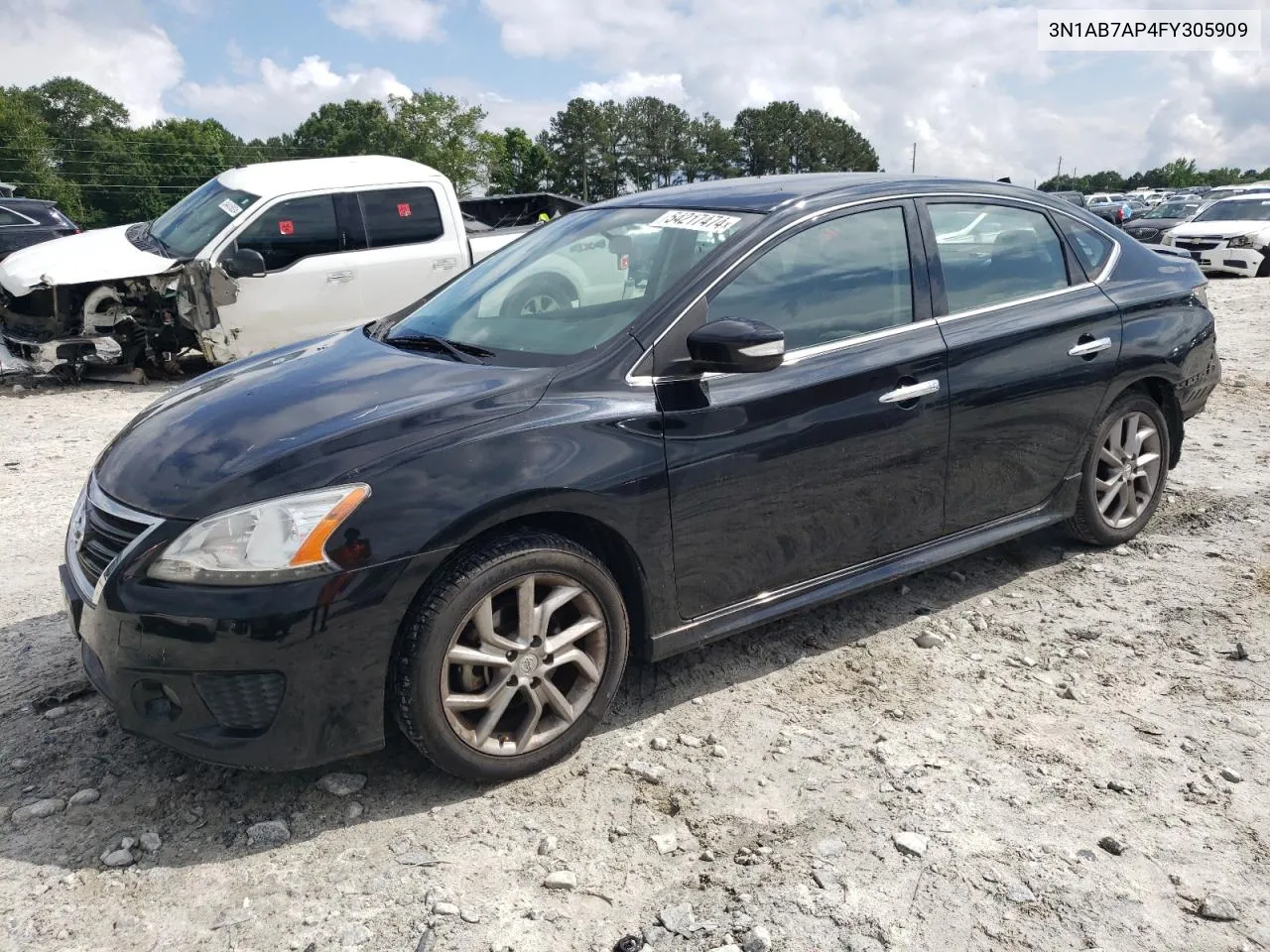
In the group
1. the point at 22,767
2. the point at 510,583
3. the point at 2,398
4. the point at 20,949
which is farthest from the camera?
the point at 2,398

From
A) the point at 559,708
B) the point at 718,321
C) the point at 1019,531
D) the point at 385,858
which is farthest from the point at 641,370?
the point at 1019,531

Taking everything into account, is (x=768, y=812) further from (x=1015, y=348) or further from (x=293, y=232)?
(x=293, y=232)

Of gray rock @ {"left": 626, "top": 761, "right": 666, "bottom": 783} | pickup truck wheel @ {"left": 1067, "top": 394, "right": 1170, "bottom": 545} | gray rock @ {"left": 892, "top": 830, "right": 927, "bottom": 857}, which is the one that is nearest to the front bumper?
gray rock @ {"left": 626, "top": 761, "right": 666, "bottom": 783}

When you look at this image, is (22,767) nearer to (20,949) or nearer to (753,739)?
(20,949)

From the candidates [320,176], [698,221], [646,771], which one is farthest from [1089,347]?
[320,176]

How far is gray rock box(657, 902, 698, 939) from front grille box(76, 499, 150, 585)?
1665 millimetres

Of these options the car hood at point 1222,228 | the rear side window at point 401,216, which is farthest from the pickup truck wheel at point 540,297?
the car hood at point 1222,228

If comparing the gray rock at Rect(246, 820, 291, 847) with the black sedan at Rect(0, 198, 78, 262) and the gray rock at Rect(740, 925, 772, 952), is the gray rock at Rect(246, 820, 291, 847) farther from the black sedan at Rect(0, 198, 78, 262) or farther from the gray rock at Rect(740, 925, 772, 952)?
the black sedan at Rect(0, 198, 78, 262)

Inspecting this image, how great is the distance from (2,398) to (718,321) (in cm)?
785

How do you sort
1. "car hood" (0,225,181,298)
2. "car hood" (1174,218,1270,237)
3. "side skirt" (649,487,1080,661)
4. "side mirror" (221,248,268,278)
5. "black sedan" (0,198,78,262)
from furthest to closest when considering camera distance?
"car hood" (1174,218,1270,237), "black sedan" (0,198,78,262), "car hood" (0,225,181,298), "side mirror" (221,248,268,278), "side skirt" (649,487,1080,661)

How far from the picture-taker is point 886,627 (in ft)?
13.3

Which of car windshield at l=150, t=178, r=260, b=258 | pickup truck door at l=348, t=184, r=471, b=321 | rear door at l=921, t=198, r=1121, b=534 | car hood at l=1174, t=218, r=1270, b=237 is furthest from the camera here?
car hood at l=1174, t=218, r=1270, b=237

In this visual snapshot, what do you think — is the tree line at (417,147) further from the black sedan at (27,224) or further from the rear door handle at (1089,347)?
the rear door handle at (1089,347)

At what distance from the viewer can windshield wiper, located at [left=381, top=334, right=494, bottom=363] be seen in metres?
3.38
